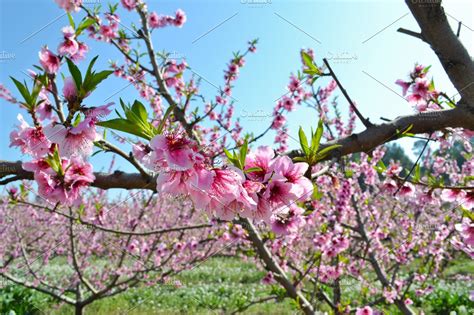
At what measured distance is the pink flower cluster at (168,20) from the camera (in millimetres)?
4441

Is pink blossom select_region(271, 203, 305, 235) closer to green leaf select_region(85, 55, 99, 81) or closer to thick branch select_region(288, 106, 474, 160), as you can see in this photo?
thick branch select_region(288, 106, 474, 160)

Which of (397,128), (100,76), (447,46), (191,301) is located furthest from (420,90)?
(191,301)

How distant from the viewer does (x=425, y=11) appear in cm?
116

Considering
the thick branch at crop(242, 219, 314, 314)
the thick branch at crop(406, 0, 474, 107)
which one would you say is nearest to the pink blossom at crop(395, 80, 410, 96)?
the thick branch at crop(406, 0, 474, 107)

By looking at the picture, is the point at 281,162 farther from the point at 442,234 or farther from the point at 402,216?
the point at 402,216

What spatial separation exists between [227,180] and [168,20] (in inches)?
186

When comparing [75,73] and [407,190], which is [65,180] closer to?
[75,73]

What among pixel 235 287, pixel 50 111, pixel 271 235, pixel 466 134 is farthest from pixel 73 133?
pixel 235 287

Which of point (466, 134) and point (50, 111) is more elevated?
point (50, 111)

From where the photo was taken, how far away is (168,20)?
5031 mm

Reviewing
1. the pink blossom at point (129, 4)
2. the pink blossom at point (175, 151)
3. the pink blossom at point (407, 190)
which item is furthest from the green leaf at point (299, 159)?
the pink blossom at point (129, 4)

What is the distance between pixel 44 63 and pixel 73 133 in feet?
2.90

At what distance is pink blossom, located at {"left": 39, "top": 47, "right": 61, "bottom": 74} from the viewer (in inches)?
65.9

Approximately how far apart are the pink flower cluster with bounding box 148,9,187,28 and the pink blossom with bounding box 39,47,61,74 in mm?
2914
